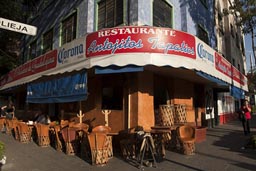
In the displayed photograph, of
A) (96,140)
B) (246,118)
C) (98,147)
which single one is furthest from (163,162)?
(246,118)

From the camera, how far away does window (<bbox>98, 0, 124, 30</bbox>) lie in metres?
10.4

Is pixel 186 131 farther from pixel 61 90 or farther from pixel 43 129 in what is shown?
pixel 43 129

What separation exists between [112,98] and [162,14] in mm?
3967

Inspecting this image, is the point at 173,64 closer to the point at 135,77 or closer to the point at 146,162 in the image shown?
the point at 135,77

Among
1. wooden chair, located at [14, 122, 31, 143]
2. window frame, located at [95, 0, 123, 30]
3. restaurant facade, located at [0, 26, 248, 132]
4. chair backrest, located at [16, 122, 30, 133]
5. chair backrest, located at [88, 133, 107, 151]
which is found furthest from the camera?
wooden chair, located at [14, 122, 31, 143]

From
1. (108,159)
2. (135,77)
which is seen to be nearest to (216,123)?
(135,77)

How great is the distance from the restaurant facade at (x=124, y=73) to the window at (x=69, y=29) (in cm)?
226

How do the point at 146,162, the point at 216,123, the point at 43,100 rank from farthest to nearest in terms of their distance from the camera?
the point at 216,123 < the point at 43,100 < the point at 146,162

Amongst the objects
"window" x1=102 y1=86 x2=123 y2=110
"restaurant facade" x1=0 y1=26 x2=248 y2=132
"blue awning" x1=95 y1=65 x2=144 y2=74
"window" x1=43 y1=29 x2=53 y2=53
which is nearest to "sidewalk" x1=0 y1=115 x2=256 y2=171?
"restaurant facade" x1=0 y1=26 x2=248 y2=132

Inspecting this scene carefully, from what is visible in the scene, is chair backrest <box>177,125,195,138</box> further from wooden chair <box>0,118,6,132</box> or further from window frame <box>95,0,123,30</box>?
wooden chair <box>0,118,6,132</box>

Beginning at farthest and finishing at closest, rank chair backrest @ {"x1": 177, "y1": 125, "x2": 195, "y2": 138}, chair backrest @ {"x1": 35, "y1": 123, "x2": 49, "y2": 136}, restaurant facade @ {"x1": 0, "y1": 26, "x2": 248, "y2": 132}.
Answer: chair backrest @ {"x1": 35, "y1": 123, "x2": 49, "y2": 136} → chair backrest @ {"x1": 177, "y1": 125, "x2": 195, "y2": 138} → restaurant facade @ {"x1": 0, "y1": 26, "x2": 248, "y2": 132}

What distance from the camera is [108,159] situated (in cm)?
787

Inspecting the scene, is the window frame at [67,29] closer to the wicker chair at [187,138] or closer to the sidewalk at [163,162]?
the sidewalk at [163,162]

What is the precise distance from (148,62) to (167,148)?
3589 mm
